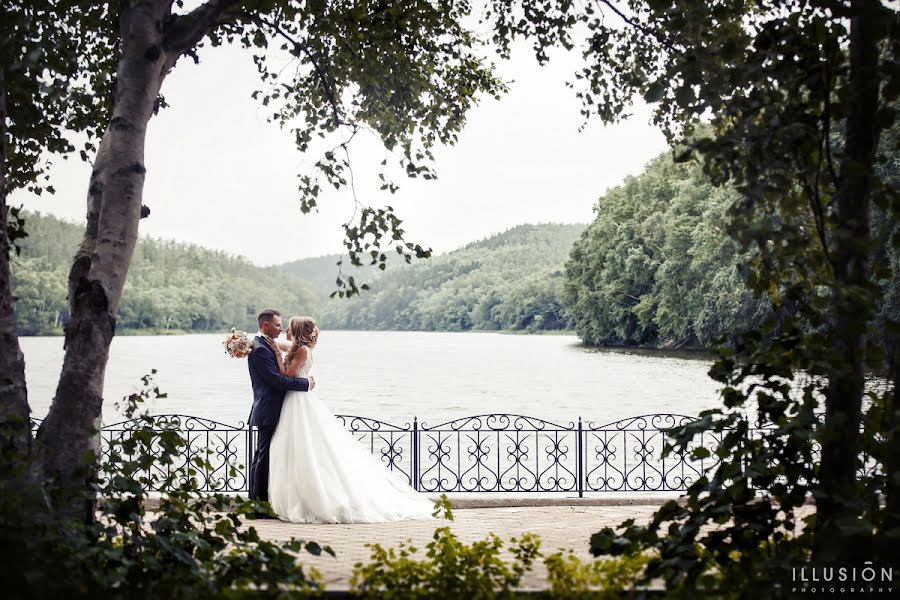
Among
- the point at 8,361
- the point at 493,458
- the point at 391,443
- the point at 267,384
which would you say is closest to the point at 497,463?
the point at 391,443

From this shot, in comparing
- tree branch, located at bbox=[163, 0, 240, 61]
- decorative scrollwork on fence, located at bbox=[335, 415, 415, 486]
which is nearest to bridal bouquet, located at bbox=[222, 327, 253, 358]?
decorative scrollwork on fence, located at bbox=[335, 415, 415, 486]

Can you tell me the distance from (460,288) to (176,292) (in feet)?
159

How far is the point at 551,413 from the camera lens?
1270 inches

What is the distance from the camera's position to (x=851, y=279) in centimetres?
389

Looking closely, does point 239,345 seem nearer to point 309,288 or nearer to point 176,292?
point 176,292

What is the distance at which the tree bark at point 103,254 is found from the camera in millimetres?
4551

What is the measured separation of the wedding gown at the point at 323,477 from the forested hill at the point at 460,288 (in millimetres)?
112137

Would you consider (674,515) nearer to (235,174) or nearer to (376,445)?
(376,445)

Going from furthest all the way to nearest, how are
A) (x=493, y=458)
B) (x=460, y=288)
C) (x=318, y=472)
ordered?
(x=460, y=288)
(x=493, y=458)
(x=318, y=472)

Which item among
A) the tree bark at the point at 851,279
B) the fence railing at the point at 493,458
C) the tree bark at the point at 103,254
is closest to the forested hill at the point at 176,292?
the fence railing at the point at 493,458

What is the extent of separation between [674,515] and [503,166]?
143702 millimetres

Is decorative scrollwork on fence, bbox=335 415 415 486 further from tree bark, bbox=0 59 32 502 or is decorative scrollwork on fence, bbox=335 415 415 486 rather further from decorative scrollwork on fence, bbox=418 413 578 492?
tree bark, bbox=0 59 32 502

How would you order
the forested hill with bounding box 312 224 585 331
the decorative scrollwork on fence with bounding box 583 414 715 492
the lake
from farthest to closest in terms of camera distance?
the forested hill with bounding box 312 224 585 331 → the lake → the decorative scrollwork on fence with bounding box 583 414 715 492

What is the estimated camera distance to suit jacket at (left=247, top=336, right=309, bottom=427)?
8539 millimetres
